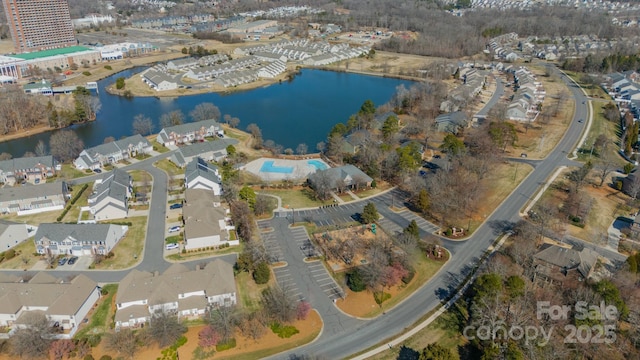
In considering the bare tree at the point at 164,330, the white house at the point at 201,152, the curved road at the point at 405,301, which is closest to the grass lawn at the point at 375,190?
the curved road at the point at 405,301

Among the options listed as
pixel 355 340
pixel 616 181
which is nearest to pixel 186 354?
pixel 355 340

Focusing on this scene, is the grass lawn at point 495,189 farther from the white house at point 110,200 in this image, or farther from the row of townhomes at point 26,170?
the row of townhomes at point 26,170

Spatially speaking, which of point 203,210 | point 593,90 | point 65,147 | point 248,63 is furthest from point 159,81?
point 593,90

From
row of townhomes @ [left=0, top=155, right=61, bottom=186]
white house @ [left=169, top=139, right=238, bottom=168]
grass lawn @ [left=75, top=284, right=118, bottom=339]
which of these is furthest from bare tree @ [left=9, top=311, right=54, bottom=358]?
white house @ [left=169, top=139, right=238, bottom=168]

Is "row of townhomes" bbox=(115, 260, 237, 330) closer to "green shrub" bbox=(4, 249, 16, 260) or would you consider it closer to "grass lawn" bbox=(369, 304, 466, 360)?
"grass lawn" bbox=(369, 304, 466, 360)

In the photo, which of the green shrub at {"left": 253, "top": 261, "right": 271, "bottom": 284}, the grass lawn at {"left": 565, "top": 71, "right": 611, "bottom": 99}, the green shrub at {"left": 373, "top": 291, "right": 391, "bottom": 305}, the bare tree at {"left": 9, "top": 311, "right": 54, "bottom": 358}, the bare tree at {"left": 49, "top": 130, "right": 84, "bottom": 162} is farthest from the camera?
the grass lawn at {"left": 565, "top": 71, "right": 611, "bottom": 99}
